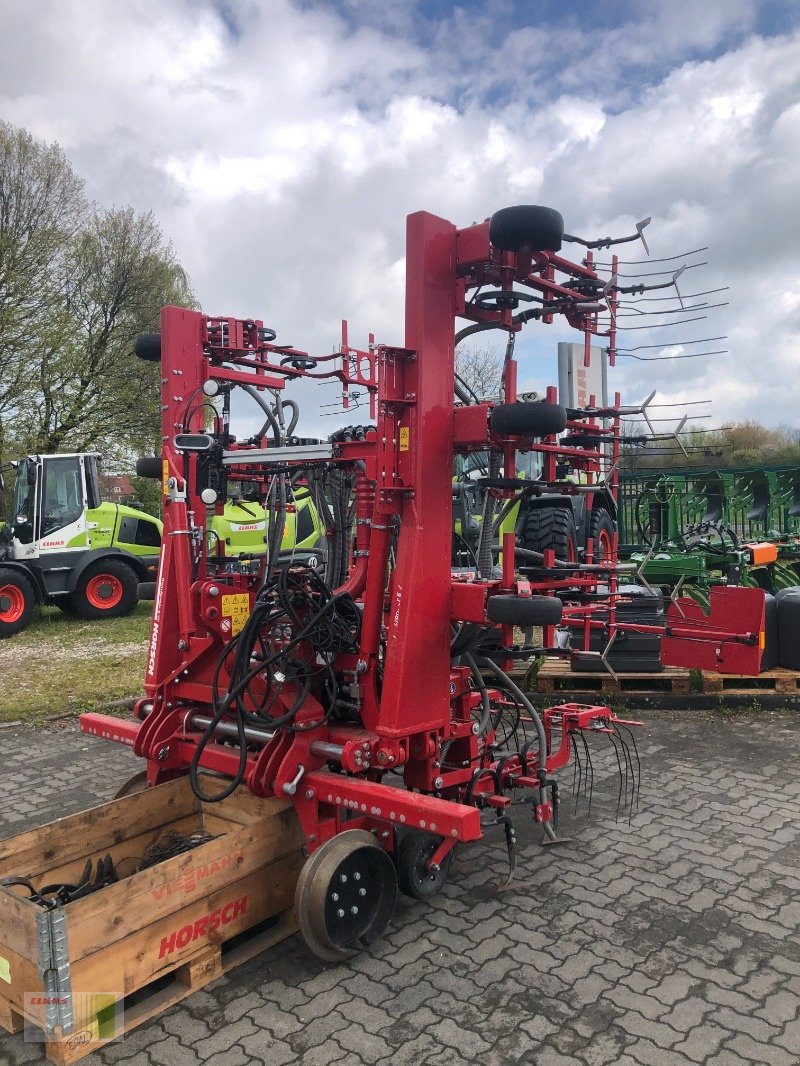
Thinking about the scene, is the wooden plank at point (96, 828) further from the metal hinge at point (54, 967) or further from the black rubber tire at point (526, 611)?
the black rubber tire at point (526, 611)

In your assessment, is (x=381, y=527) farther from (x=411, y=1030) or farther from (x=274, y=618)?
(x=411, y=1030)

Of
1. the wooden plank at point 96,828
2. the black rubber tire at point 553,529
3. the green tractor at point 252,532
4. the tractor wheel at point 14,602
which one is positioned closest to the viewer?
the wooden plank at point 96,828

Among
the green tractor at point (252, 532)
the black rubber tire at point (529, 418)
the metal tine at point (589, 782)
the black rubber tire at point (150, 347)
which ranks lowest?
the metal tine at point (589, 782)

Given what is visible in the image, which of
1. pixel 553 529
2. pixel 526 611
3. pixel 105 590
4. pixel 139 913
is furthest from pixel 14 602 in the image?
pixel 526 611

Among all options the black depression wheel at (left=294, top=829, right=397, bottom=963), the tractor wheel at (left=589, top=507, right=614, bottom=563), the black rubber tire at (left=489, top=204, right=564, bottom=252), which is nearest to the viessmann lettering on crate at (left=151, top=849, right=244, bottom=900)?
the black depression wheel at (left=294, top=829, right=397, bottom=963)

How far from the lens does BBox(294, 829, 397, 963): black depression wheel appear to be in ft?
10.0

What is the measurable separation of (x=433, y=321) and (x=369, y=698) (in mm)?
1726

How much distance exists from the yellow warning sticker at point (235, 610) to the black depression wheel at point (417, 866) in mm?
1278

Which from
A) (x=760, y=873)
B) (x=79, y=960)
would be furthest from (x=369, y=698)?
(x=760, y=873)

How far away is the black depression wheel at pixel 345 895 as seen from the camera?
3.05 meters

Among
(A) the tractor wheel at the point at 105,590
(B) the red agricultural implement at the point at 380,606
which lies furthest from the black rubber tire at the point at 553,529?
(A) the tractor wheel at the point at 105,590

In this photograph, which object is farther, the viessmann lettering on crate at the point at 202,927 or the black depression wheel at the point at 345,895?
the black depression wheel at the point at 345,895

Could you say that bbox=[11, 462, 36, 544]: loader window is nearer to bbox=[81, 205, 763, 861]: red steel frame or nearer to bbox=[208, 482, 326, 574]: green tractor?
bbox=[208, 482, 326, 574]: green tractor

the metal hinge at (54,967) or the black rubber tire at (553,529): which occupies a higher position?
the black rubber tire at (553,529)
